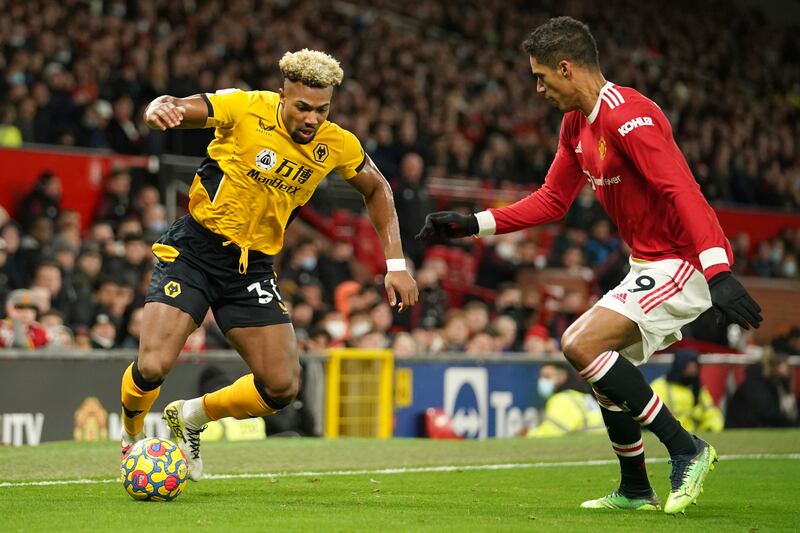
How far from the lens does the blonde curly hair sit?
700 cm

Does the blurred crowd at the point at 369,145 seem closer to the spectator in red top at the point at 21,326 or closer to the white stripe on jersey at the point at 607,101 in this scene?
the spectator in red top at the point at 21,326

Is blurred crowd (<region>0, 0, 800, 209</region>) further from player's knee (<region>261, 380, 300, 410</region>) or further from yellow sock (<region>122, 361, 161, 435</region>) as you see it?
player's knee (<region>261, 380, 300, 410</region>)

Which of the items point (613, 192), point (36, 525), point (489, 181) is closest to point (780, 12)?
point (489, 181)

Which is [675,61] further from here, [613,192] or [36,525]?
[36,525]

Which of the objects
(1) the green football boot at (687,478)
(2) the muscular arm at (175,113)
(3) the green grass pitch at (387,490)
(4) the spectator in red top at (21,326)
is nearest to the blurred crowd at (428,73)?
(4) the spectator in red top at (21,326)

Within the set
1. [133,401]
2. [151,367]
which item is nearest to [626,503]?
[151,367]

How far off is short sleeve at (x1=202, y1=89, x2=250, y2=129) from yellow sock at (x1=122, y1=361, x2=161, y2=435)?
138cm

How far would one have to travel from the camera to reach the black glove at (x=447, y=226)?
23.7 ft

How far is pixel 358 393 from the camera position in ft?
43.8

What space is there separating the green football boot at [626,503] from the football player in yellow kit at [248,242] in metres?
1.48

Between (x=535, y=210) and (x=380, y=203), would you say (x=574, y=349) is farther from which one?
(x=380, y=203)

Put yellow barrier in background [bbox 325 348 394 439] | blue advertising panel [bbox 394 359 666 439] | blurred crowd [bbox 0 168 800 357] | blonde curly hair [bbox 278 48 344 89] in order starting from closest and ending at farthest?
blonde curly hair [bbox 278 48 344 89] → blurred crowd [bbox 0 168 800 357] → yellow barrier in background [bbox 325 348 394 439] → blue advertising panel [bbox 394 359 666 439]

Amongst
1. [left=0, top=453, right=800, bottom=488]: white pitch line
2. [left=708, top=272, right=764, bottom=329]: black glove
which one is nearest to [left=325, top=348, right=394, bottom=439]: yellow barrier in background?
[left=0, top=453, right=800, bottom=488]: white pitch line

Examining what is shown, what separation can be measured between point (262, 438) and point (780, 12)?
1055 inches
